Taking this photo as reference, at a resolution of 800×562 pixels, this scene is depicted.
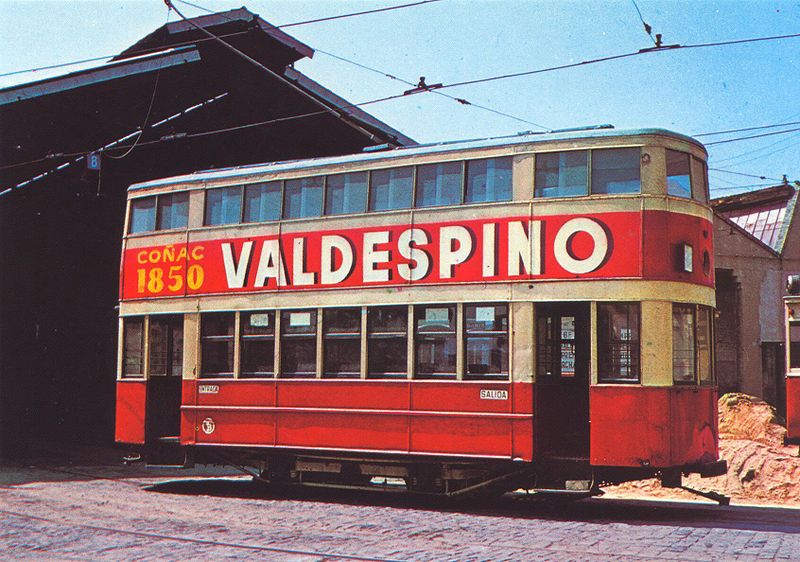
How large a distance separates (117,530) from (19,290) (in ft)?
57.1

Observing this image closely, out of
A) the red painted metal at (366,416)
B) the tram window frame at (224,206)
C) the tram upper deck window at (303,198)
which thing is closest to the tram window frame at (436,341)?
the red painted metal at (366,416)

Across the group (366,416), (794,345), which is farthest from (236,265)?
(794,345)

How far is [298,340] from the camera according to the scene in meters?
13.5

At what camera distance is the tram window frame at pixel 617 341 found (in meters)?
11.4

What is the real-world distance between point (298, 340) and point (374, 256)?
5.44ft

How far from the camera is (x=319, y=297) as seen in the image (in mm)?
13352

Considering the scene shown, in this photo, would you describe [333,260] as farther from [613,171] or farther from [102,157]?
[102,157]

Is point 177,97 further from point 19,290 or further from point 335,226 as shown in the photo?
point 335,226

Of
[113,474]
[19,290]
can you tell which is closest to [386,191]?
[113,474]

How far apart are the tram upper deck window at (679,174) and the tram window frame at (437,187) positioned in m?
2.60

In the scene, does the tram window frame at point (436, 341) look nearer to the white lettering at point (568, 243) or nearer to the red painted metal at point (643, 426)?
the white lettering at point (568, 243)

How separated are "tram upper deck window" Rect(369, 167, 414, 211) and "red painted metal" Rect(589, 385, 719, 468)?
360 cm

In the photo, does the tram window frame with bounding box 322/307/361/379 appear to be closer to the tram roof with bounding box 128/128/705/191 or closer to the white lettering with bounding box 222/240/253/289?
the white lettering with bounding box 222/240/253/289

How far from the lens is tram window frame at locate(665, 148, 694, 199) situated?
11.6 metres
